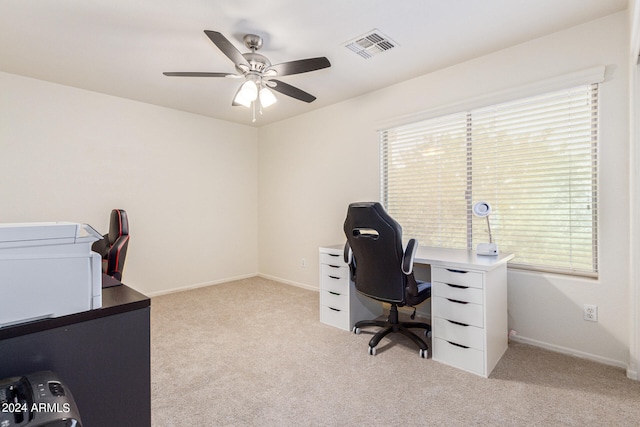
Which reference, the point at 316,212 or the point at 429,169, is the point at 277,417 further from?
the point at 316,212

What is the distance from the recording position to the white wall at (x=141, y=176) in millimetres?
3076

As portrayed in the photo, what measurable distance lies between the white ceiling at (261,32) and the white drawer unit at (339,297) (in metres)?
1.79

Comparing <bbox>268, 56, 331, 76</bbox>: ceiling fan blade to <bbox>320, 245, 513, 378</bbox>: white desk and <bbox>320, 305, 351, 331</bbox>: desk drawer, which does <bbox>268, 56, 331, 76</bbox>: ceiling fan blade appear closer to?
<bbox>320, 245, 513, 378</bbox>: white desk

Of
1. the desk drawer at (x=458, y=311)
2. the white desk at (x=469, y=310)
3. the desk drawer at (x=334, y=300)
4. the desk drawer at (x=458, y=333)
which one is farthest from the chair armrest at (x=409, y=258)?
the desk drawer at (x=334, y=300)

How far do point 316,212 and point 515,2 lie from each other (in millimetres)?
2875

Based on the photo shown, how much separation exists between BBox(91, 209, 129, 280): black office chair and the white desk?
2270 mm

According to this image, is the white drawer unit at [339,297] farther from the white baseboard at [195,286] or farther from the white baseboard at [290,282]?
the white baseboard at [195,286]

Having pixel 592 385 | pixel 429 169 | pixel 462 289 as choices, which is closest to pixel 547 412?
pixel 592 385

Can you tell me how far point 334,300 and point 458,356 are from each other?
1.15 metres

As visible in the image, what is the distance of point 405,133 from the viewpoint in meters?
3.27

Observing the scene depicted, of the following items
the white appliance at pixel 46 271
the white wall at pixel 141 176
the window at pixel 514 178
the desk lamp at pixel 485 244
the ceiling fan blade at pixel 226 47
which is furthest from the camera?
the white wall at pixel 141 176

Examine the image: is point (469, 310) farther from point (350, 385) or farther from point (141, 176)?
point (141, 176)

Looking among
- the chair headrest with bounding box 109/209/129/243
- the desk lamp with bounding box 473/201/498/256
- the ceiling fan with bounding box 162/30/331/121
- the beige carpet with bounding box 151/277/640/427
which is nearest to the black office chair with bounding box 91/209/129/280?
the chair headrest with bounding box 109/209/129/243

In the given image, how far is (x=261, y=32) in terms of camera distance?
7.50 feet
